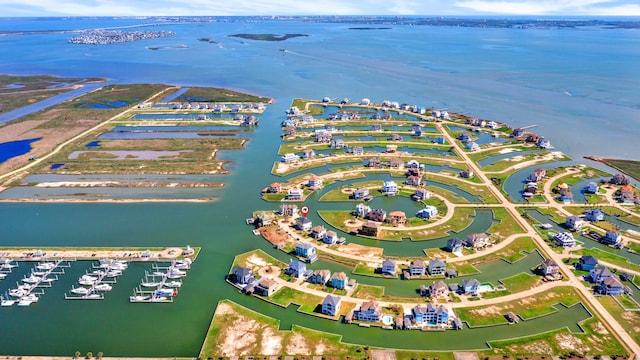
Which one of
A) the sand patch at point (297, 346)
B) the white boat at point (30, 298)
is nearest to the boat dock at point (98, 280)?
the white boat at point (30, 298)

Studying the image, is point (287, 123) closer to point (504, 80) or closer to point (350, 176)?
point (350, 176)

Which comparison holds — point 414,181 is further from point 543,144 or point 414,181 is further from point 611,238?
point 543,144

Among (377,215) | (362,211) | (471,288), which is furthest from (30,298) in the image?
(471,288)

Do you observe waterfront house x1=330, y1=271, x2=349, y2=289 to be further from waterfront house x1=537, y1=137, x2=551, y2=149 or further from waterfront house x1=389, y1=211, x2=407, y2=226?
waterfront house x1=537, y1=137, x2=551, y2=149

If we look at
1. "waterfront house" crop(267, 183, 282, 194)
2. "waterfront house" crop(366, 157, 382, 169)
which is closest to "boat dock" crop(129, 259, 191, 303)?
"waterfront house" crop(267, 183, 282, 194)

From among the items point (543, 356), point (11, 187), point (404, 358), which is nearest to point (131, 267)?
point (404, 358)
